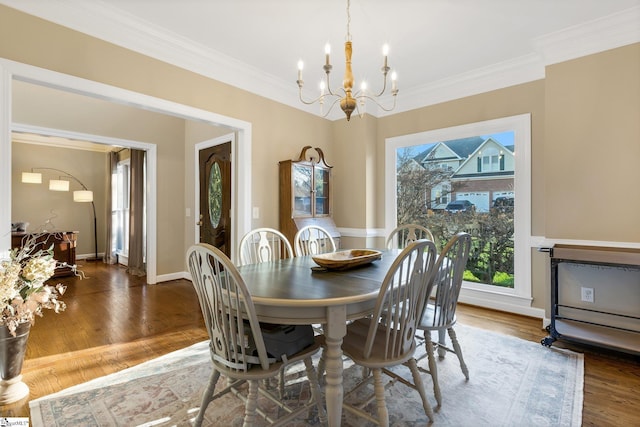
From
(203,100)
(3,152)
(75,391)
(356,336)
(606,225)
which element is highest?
(203,100)

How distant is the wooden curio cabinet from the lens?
3672 millimetres

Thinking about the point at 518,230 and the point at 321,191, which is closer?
the point at 518,230

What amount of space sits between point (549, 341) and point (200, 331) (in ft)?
9.95

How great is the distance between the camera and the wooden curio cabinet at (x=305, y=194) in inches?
145

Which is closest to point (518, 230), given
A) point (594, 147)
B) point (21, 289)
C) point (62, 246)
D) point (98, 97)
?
point (594, 147)

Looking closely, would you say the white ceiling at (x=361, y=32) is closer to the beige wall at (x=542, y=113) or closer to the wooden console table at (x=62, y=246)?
the beige wall at (x=542, y=113)

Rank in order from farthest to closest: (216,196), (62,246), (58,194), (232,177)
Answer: (58,194), (62,246), (216,196), (232,177)

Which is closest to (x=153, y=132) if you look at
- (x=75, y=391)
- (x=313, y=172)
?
(x=313, y=172)

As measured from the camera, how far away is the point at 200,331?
2.98 metres

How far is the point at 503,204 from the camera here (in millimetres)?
3445

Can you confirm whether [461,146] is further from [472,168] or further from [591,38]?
[591,38]

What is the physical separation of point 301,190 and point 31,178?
566 cm

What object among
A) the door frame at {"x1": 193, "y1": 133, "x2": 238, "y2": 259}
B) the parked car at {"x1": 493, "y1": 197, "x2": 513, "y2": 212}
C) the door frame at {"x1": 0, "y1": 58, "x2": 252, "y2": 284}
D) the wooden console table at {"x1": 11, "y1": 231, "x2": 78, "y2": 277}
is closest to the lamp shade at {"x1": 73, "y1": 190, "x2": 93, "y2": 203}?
the wooden console table at {"x1": 11, "y1": 231, "x2": 78, "y2": 277}

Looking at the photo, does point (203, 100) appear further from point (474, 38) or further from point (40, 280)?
point (474, 38)
